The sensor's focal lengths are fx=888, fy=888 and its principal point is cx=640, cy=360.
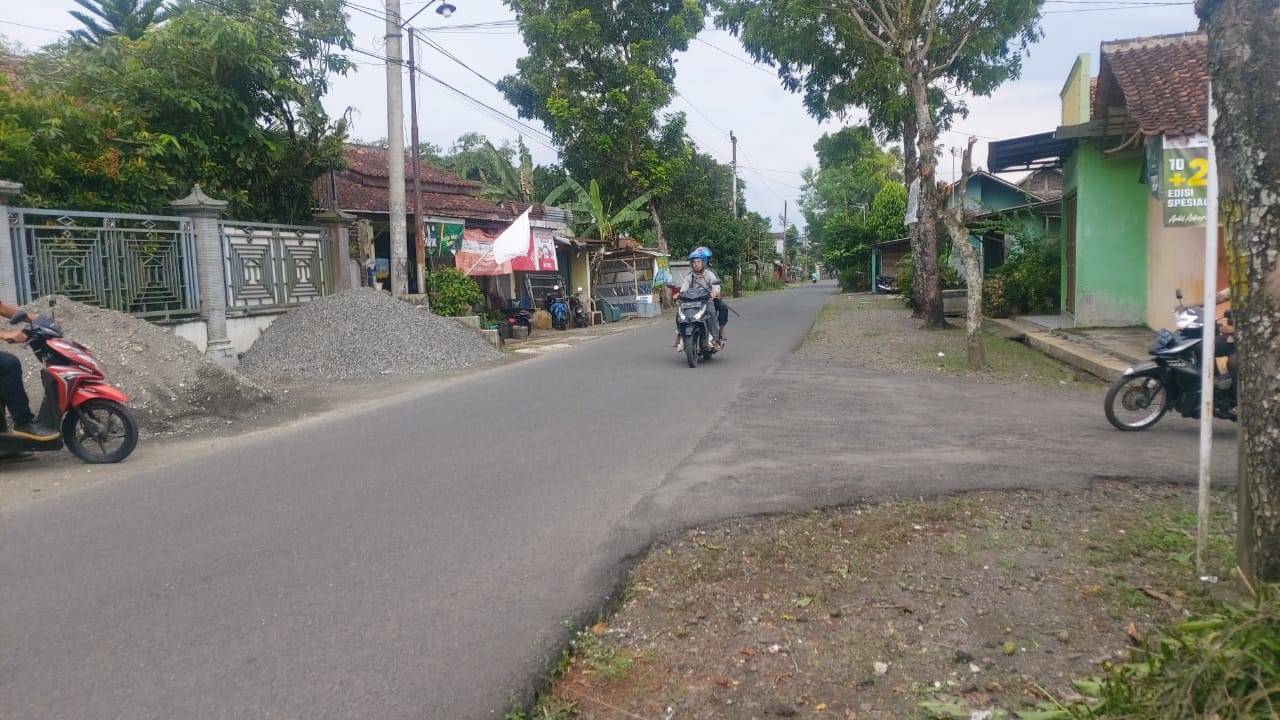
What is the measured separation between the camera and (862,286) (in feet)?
181

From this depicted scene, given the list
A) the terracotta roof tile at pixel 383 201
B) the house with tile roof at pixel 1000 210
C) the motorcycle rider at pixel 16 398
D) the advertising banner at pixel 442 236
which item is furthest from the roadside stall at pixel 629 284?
the motorcycle rider at pixel 16 398

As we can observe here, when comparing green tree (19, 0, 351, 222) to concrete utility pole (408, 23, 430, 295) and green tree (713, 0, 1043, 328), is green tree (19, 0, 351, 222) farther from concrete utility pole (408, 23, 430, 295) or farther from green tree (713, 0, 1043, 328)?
green tree (713, 0, 1043, 328)

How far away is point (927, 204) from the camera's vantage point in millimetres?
18391

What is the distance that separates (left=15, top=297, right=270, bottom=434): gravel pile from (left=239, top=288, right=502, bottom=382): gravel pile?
2797 mm

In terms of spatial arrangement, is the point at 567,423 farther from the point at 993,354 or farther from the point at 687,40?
the point at 687,40

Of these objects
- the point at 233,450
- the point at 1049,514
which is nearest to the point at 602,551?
the point at 1049,514

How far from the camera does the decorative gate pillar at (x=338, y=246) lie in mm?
15930

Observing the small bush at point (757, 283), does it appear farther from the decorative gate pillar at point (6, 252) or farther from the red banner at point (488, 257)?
the decorative gate pillar at point (6, 252)

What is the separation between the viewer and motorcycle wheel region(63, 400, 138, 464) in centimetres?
724

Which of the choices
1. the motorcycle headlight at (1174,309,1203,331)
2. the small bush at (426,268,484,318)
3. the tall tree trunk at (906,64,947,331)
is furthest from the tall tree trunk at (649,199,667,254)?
the motorcycle headlight at (1174,309,1203,331)

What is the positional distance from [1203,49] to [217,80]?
1639cm

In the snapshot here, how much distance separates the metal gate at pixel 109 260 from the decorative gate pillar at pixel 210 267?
0.35ft

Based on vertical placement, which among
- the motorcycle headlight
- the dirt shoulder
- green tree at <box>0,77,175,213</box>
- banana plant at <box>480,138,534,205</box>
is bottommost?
the dirt shoulder

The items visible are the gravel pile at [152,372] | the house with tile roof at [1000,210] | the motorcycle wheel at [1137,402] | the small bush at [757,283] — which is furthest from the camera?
the small bush at [757,283]
